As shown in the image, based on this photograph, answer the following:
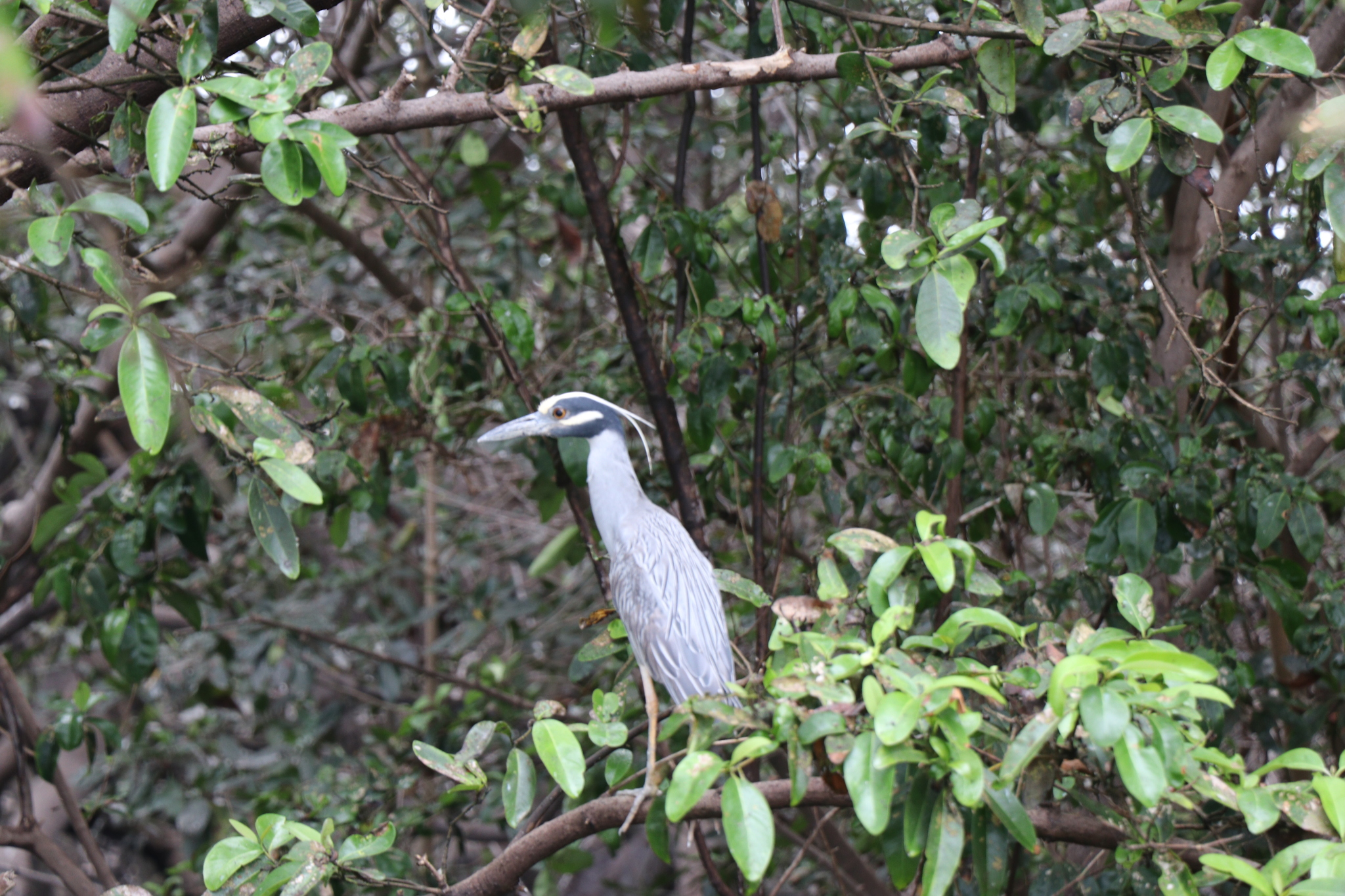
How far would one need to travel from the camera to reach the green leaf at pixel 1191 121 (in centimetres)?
153

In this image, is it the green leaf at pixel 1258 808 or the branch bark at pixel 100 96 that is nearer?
the green leaf at pixel 1258 808

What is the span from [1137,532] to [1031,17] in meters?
1.05

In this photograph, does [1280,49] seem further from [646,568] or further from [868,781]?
[646,568]

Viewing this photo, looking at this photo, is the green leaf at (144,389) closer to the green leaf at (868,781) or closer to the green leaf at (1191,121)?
the green leaf at (868,781)

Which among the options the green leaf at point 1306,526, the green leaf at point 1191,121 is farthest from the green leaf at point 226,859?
the green leaf at point 1306,526

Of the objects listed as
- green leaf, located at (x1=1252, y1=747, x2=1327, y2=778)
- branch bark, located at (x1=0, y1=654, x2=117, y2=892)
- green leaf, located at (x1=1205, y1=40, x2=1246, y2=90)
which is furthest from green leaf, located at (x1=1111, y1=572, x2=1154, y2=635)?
branch bark, located at (x1=0, y1=654, x2=117, y2=892)

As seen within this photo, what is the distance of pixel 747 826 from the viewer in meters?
1.16

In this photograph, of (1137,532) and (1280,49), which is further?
(1137,532)

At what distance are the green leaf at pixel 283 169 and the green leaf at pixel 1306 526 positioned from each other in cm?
200

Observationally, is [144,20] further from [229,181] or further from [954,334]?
[954,334]

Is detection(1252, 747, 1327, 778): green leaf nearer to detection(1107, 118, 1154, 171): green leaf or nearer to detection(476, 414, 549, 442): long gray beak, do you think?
detection(1107, 118, 1154, 171): green leaf

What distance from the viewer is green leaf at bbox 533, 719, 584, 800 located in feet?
4.54

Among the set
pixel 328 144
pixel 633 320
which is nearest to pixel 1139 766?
pixel 328 144

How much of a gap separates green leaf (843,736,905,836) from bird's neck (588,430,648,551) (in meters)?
1.30
